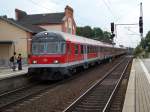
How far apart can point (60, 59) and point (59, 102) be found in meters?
6.81

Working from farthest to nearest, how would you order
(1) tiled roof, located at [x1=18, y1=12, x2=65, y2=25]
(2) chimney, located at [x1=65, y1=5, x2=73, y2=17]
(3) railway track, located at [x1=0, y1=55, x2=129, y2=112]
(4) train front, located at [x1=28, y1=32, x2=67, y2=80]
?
(2) chimney, located at [x1=65, y1=5, x2=73, y2=17] < (1) tiled roof, located at [x1=18, y1=12, x2=65, y2=25] < (4) train front, located at [x1=28, y1=32, x2=67, y2=80] < (3) railway track, located at [x1=0, y1=55, x2=129, y2=112]

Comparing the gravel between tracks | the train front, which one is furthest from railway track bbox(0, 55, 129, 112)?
the train front

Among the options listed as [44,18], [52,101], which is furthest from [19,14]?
[52,101]

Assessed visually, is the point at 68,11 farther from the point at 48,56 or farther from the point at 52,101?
the point at 52,101

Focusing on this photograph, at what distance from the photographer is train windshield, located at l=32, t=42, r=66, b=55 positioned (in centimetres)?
2205

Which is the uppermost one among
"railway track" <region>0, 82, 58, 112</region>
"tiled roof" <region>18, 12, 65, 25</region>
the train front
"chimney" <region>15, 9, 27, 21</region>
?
"chimney" <region>15, 9, 27, 21</region>

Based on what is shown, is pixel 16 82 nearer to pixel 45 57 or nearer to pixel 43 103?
pixel 45 57

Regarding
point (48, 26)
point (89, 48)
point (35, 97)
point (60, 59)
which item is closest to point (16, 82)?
point (60, 59)

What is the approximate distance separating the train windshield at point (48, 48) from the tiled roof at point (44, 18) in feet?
133

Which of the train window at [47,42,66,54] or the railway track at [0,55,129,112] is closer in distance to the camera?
the railway track at [0,55,129,112]

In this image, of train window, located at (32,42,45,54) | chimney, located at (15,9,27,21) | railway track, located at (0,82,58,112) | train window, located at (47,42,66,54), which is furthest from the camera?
chimney, located at (15,9,27,21)

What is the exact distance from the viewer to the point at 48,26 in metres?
63.9

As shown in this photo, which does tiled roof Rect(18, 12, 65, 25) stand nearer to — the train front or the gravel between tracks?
the train front

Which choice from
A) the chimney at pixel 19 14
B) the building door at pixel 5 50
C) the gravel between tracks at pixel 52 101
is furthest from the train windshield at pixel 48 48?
the chimney at pixel 19 14
